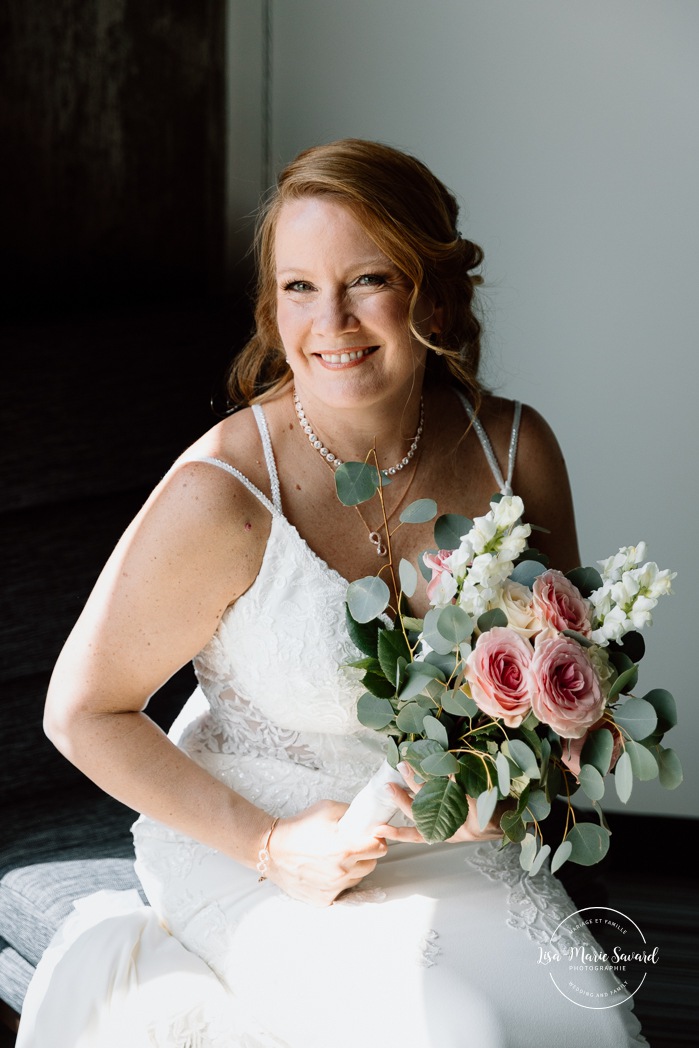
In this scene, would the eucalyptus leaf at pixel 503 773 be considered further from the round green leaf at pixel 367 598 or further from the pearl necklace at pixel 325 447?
the pearl necklace at pixel 325 447

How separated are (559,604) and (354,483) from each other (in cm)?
37

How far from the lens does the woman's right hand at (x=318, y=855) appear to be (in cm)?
166

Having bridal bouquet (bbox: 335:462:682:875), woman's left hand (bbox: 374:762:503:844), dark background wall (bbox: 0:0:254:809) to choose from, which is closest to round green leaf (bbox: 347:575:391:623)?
bridal bouquet (bbox: 335:462:682:875)

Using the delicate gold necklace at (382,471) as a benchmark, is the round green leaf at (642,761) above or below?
below

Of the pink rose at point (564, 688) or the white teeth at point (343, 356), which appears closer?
the pink rose at point (564, 688)

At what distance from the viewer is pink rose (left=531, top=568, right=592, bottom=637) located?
1.46m

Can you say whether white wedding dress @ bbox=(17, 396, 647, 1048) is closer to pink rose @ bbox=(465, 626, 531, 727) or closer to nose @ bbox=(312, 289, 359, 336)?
nose @ bbox=(312, 289, 359, 336)

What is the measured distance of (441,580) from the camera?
150 cm

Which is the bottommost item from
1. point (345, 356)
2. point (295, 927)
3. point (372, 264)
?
point (295, 927)

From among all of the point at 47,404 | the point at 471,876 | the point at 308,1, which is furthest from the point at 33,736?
the point at 308,1

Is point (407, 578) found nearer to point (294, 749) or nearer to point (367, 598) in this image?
point (367, 598)

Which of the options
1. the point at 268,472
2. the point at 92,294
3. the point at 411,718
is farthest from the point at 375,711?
the point at 92,294

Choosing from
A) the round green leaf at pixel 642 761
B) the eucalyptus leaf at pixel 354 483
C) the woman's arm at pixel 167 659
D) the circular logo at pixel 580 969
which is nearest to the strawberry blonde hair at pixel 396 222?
Answer: the eucalyptus leaf at pixel 354 483

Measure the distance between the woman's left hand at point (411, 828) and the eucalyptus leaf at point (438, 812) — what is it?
5 cm
